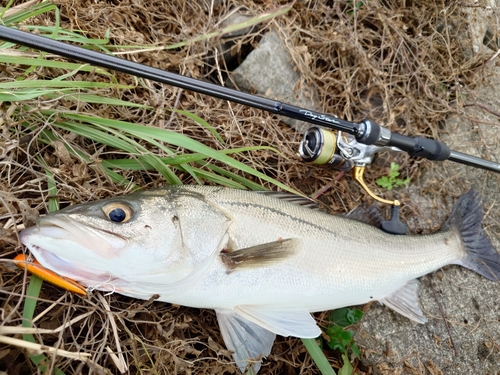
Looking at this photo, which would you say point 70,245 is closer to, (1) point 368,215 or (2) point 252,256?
(2) point 252,256

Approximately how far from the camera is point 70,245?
1.60 meters

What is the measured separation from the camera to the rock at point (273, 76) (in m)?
2.95

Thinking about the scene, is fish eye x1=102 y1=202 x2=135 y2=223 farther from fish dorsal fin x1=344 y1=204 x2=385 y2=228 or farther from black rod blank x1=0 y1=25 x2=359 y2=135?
fish dorsal fin x1=344 y1=204 x2=385 y2=228

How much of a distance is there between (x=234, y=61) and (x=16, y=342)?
2.43 meters

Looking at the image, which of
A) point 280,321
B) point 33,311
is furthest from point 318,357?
point 33,311

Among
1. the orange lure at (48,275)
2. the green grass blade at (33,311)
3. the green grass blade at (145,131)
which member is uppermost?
the green grass blade at (145,131)

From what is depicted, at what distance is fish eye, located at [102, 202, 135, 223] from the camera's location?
1720mm

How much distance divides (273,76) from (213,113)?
1.97ft

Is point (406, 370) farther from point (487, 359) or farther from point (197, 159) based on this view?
point (197, 159)

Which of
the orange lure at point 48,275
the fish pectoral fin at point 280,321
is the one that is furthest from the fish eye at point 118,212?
the fish pectoral fin at point 280,321

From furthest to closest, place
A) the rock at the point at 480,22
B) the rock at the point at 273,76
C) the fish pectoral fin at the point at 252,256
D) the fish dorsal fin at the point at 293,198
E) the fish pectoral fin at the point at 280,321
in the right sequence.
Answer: the rock at the point at 480,22 < the rock at the point at 273,76 < the fish dorsal fin at the point at 293,198 < the fish pectoral fin at the point at 280,321 < the fish pectoral fin at the point at 252,256

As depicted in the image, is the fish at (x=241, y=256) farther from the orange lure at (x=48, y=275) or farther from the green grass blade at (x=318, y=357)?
the green grass blade at (x=318, y=357)

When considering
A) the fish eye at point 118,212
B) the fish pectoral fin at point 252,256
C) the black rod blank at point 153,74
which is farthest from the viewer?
the fish pectoral fin at point 252,256

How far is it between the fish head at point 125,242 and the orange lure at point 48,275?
5cm
